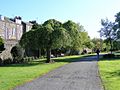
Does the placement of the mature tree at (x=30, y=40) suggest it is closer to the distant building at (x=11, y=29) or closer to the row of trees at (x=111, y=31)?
the distant building at (x=11, y=29)

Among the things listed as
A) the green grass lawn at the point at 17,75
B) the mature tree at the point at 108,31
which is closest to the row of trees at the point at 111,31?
the mature tree at the point at 108,31

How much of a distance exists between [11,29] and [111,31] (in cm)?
2126

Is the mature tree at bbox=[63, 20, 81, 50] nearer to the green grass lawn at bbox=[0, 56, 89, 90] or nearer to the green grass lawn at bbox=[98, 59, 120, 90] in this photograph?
the green grass lawn at bbox=[0, 56, 89, 90]

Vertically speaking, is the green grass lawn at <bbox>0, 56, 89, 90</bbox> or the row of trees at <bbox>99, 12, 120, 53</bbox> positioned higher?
the row of trees at <bbox>99, 12, 120, 53</bbox>

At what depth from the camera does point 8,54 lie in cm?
5275

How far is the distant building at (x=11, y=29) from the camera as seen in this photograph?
55819mm

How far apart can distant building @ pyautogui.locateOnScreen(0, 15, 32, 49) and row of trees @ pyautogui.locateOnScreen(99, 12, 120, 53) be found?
17292 millimetres

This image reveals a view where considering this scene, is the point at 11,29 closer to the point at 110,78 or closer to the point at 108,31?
the point at 108,31

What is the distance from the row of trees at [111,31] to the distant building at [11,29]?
1729cm

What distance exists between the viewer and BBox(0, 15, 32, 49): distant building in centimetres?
5582

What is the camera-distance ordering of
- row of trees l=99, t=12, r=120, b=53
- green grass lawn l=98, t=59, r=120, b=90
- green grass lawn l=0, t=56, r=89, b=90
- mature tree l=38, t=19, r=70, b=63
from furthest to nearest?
row of trees l=99, t=12, r=120, b=53 < mature tree l=38, t=19, r=70, b=63 < green grass lawn l=0, t=56, r=89, b=90 < green grass lawn l=98, t=59, r=120, b=90

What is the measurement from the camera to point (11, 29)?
6353 cm

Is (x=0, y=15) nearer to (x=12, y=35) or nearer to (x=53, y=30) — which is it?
(x=12, y=35)

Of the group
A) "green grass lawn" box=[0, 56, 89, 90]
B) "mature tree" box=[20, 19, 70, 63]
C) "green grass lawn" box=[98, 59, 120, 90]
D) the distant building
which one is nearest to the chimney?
the distant building
